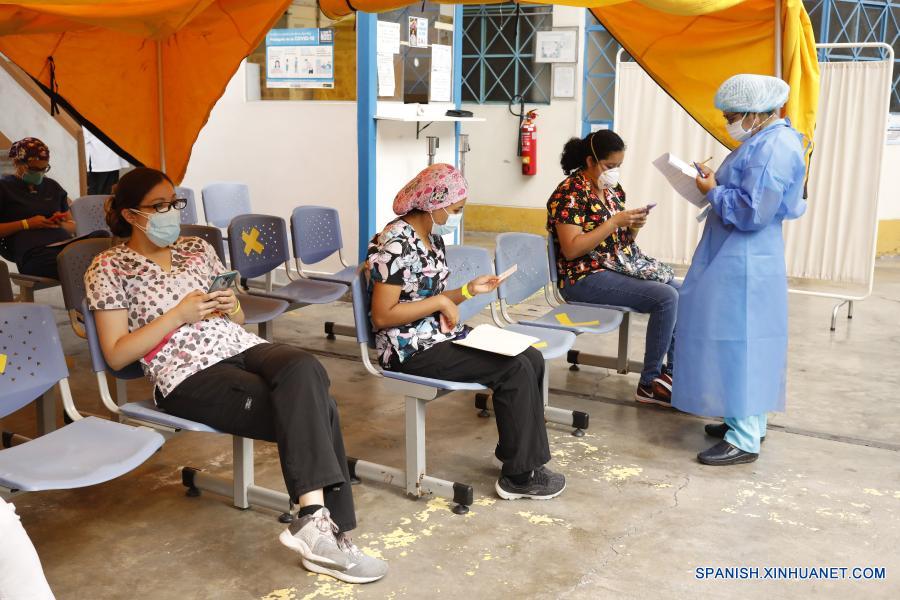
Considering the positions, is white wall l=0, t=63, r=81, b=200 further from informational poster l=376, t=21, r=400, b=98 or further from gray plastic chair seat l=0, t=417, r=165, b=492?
gray plastic chair seat l=0, t=417, r=165, b=492

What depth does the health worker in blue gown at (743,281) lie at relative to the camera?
3666mm

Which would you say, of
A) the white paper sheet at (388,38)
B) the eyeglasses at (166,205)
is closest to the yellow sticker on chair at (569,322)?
the eyeglasses at (166,205)

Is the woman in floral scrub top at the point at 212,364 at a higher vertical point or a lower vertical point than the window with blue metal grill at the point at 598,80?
lower

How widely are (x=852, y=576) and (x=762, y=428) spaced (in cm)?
116

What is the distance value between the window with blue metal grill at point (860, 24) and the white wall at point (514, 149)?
8.09ft

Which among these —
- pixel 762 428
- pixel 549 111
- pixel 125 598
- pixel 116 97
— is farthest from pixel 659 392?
pixel 549 111

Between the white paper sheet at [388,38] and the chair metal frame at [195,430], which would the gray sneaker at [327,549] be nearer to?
the chair metal frame at [195,430]

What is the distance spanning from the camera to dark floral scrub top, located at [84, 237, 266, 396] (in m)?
2.99

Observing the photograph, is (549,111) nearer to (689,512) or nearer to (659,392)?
(659,392)

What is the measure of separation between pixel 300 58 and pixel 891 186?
6.24m

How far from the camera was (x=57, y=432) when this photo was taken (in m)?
2.80

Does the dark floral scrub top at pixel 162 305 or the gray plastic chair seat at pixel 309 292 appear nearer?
the dark floral scrub top at pixel 162 305

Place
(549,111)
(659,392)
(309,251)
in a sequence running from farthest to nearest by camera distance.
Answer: (549,111) → (309,251) → (659,392)

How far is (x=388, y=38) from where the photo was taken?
6.95 m
